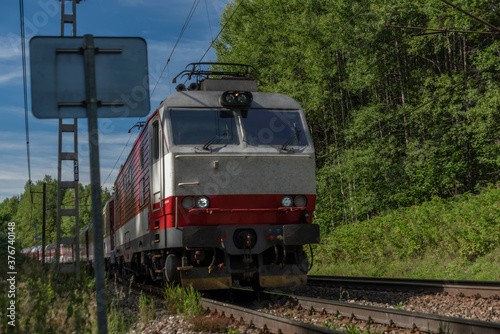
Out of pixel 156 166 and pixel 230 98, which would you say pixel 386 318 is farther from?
pixel 156 166

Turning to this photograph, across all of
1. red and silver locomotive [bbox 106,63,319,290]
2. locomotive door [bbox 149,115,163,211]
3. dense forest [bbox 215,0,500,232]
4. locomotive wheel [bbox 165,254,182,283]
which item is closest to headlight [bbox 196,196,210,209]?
red and silver locomotive [bbox 106,63,319,290]

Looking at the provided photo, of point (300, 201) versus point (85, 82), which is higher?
point (85, 82)

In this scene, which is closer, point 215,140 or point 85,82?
point 85,82

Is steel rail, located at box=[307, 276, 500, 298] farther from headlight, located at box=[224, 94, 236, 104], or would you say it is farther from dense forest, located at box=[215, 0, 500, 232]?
dense forest, located at box=[215, 0, 500, 232]

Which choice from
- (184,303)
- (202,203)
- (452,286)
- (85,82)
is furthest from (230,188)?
(85,82)

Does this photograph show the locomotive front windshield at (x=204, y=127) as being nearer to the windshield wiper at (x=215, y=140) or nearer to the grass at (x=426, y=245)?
the windshield wiper at (x=215, y=140)

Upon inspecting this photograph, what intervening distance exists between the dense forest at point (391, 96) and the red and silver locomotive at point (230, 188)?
12553mm

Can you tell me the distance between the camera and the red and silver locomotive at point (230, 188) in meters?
8.39

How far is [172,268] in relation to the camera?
336 inches

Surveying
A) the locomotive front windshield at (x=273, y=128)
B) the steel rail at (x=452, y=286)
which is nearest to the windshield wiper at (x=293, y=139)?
the locomotive front windshield at (x=273, y=128)

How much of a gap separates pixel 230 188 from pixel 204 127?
111 cm

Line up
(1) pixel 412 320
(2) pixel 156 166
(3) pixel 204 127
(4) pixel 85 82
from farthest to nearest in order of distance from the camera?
(2) pixel 156 166 < (3) pixel 204 127 < (1) pixel 412 320 < (4) pixel 85 82

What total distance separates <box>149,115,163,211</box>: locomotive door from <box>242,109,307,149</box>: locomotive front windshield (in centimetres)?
147

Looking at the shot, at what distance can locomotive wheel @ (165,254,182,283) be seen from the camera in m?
8.54
